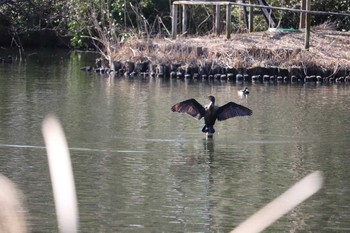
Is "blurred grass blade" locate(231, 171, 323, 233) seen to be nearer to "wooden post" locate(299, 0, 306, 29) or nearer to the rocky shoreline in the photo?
the rocky shoreline

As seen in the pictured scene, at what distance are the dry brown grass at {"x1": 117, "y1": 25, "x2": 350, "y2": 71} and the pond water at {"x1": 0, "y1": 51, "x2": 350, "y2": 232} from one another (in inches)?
155

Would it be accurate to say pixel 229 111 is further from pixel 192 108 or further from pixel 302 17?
pixel 302 17

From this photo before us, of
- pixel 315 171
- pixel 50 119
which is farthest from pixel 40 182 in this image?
pixel 50 119

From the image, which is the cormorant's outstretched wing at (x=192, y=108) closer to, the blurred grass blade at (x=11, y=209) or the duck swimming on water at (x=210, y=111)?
the duck swimming on water at (x=210, y=111)

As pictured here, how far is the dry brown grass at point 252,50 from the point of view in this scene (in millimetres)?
30812

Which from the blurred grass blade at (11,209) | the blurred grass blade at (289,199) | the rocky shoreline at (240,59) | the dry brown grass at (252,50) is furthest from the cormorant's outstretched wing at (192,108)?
the dry brown grass at (252,50)

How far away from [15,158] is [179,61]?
1592 cm

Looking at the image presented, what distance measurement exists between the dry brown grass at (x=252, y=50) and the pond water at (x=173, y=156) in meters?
3.94

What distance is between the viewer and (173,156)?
1627cm

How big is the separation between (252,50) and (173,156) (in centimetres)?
1525

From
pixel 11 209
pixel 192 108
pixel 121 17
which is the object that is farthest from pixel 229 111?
pixel 121 17

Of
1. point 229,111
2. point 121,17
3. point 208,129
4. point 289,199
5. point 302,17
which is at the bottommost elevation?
point 289,199

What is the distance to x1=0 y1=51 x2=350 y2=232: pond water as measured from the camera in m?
12.3

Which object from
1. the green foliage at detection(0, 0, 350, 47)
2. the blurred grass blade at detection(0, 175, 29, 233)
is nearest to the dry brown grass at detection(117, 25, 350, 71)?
the green foliage at detection(0, 0, 350, 47)
